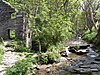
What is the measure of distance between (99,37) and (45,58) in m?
15.9

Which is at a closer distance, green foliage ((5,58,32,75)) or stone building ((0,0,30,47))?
green foliage ((5,58,32,75))

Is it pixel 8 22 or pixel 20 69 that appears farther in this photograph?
pixel 8 22

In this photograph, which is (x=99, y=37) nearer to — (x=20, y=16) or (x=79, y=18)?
(x=20, y=16)

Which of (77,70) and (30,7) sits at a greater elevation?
(30,7)

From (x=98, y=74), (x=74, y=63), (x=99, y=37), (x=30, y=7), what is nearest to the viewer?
(x=98, y=74)

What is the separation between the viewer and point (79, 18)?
7669cm

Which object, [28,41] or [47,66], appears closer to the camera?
[47,66]

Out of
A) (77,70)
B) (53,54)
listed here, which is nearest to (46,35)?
(53,54)

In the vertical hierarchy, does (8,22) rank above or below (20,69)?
below

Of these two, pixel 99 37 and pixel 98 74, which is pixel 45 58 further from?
pixel 99 37

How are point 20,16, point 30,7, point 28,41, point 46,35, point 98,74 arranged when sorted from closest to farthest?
point 98,74
point 46,35
point 30,7
point 28,41
point 20,16

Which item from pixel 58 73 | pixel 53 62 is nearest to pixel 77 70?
pixel 58 73

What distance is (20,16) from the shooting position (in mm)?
38844

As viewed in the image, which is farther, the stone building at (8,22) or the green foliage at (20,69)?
the stone building at (8,22)
